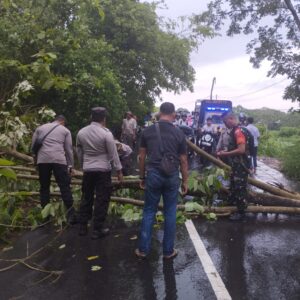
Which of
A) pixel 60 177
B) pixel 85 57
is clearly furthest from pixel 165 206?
pixel 85 57

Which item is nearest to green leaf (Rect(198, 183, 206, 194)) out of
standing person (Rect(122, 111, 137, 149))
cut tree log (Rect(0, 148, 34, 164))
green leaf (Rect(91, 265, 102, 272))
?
green leaf (Rect(91, 265, 102, 272))

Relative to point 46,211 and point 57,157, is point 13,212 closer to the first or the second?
point 46,211

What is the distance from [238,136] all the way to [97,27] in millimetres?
15952

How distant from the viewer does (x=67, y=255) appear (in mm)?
5508

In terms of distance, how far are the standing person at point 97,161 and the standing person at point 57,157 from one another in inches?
22.7

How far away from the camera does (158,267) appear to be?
5.04 metres

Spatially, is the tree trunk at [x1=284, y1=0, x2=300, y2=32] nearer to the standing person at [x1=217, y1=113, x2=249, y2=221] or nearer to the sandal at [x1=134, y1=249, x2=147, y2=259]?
the standing person at [x1=217, y1=113, x2=249, y2=221]

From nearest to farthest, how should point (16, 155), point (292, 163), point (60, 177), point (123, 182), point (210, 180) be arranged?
point (60, 177) < point (123, 182) < point (210, 180) < point (16, 155) < point (292, 163)

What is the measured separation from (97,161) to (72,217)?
4.15 feet

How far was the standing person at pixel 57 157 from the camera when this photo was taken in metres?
6.65

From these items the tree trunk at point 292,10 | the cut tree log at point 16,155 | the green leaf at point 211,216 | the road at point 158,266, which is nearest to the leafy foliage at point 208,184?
the green leaf at point 211,216

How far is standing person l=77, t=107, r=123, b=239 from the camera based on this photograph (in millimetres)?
6027

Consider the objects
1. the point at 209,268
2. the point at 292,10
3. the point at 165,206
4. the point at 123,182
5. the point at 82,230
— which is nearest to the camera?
the point at 209,268

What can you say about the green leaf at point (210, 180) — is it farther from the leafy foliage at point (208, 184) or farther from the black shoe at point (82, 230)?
the black shoe at point (82, 230)
